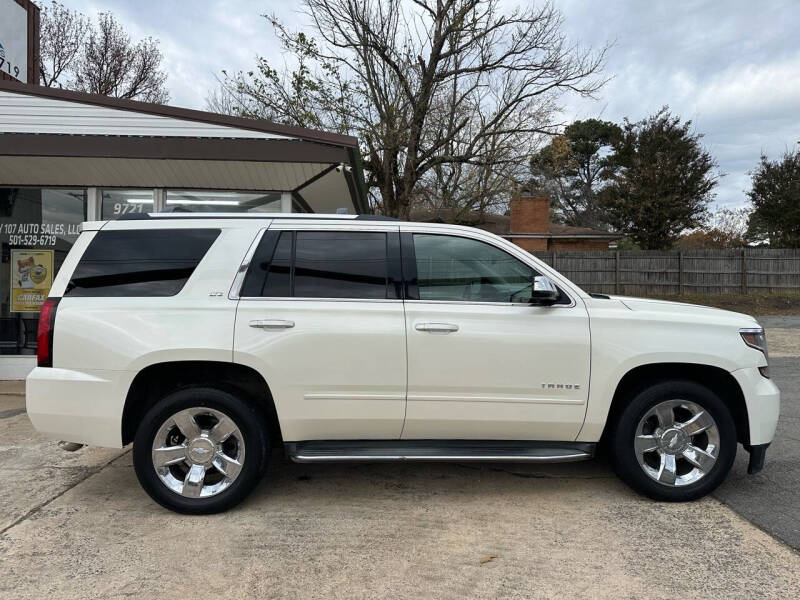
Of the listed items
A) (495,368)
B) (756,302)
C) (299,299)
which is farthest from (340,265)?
(756,302)

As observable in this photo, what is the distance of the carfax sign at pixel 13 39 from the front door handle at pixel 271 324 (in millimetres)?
8107

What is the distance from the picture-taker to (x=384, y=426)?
3.59 m

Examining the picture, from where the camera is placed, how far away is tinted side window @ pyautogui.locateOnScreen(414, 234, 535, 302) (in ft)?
12.1

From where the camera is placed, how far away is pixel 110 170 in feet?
24.0

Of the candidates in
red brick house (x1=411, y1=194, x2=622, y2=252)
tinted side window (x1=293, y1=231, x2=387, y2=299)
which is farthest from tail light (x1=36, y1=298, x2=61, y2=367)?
red brick house (x1=411, y1=194, x2=622, y2=252)

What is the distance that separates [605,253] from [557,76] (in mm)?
6853

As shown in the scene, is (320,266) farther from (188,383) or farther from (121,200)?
(121,200)

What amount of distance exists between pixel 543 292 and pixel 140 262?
8.74 ft

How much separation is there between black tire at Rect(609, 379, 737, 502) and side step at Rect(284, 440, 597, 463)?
22 centimetres

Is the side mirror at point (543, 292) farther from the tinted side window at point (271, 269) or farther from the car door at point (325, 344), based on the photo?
the tinted side window at point (271, 269)

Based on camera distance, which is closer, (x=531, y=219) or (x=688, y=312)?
(x=688, y=312)

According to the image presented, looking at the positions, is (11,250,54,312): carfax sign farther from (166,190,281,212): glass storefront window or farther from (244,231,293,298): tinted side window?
(244,231,293,298): tinted side window

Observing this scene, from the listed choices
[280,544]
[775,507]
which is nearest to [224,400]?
[280,544]

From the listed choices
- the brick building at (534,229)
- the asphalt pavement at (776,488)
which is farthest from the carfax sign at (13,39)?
the brick building at (534,229)
